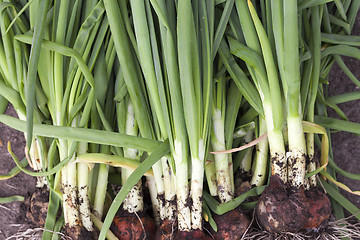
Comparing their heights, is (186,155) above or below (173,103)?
below

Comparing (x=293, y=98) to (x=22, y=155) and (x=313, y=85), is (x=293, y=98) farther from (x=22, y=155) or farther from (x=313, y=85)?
(x=22, y=155)

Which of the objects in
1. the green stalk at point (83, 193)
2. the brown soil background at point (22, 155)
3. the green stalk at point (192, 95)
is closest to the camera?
the green stalk at point (192, 95)

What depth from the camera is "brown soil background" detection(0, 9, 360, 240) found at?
1.05 meters

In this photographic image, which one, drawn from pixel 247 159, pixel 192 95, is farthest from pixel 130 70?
pixel 247 159

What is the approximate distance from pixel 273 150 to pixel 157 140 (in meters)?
0.29

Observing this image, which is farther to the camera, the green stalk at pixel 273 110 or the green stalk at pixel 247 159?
the green stalk at pixel 247 159

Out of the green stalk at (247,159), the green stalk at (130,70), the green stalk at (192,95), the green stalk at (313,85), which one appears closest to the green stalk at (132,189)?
the green stalk at (130,70)

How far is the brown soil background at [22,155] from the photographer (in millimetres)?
1047

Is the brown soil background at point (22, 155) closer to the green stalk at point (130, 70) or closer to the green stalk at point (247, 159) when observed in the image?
the green stalk at point (247, 159)

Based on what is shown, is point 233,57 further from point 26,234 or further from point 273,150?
point 26,234

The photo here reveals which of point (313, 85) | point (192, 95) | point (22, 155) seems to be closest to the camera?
point (192, 95)

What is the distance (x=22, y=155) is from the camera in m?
1.06

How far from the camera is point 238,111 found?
0.95 meters

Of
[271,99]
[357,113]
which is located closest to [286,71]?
[271,99]
